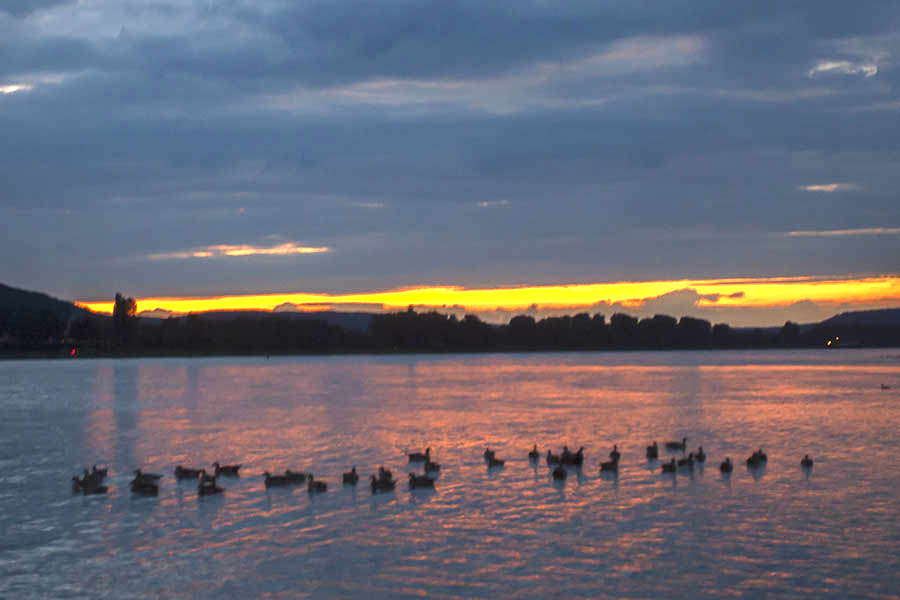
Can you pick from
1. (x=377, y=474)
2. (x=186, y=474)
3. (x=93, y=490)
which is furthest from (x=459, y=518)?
(x=93, y=490)

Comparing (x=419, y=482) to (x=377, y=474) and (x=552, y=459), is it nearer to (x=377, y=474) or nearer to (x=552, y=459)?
(x=377, y=474)

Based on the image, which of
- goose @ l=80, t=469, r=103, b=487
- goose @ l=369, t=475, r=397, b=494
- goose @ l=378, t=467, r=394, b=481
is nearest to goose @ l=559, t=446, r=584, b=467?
goose @ l=378, t=467, r=394, b=481

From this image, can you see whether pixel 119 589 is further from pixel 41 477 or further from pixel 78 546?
pixel 41 477

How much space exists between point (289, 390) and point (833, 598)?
7068 cm

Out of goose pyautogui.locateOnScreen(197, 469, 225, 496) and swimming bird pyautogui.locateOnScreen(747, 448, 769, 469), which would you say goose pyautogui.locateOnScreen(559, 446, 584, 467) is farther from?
goose pyautogui.locateOnScreen(197, 469, 225, 496)

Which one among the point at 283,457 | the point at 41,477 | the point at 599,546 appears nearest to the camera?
the point at 599,546

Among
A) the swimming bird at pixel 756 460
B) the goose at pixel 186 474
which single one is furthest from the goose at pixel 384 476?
the swimming bird at pixel 756 460

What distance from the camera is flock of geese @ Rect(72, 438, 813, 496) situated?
26.9 metres

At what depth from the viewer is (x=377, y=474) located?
1183 inches

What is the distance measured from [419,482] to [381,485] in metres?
1.21

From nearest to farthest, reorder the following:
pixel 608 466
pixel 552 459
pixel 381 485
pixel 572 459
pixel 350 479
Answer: pixel 381 485 → pixel 350 479 → pixel 608 466 → pixel 572 459 → pixel 552 459

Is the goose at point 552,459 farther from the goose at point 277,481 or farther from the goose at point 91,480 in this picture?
the goose at point 91,480

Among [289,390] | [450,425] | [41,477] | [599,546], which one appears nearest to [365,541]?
[599,546]

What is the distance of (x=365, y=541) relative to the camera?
20.9m
